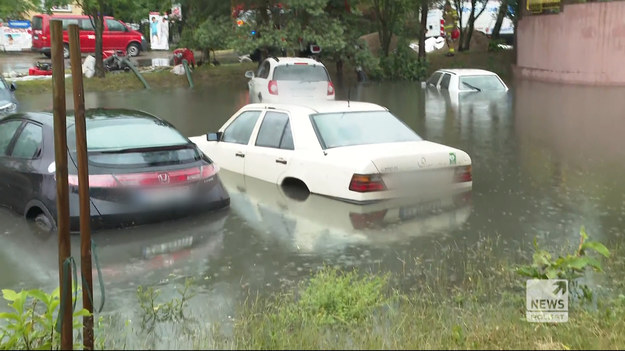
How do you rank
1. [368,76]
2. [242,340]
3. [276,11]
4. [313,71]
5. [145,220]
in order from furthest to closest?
[368,76], [276,11], [313,71], [145,220], [242,340]

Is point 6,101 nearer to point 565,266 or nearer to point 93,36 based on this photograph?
point 565,266

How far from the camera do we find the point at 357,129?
9688 mm

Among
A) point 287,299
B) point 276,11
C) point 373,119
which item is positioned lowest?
point 287,299

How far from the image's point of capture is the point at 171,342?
475cm

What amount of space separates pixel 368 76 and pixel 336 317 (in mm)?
27774

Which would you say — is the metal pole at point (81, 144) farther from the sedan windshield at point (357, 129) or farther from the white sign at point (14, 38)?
the white sign at point (14, 38)

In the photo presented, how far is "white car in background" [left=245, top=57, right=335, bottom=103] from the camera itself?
2017 cm

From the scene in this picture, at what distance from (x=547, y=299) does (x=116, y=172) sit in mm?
4553

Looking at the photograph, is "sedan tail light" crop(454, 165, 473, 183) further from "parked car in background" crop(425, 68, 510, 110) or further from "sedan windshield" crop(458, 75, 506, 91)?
"sedan windshield" crop(458, 75, 506, 91)

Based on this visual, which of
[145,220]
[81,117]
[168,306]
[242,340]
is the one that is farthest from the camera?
[145,220]

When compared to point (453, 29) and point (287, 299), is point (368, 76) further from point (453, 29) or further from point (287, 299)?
point (287, 299)

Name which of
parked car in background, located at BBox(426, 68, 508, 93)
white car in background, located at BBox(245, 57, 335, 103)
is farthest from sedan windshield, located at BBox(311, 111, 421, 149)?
parked car in background, located at BBox(426, 68, 508, 93)

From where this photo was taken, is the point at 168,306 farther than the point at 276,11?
No

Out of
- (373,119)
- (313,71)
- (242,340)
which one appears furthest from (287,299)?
(313,71)
